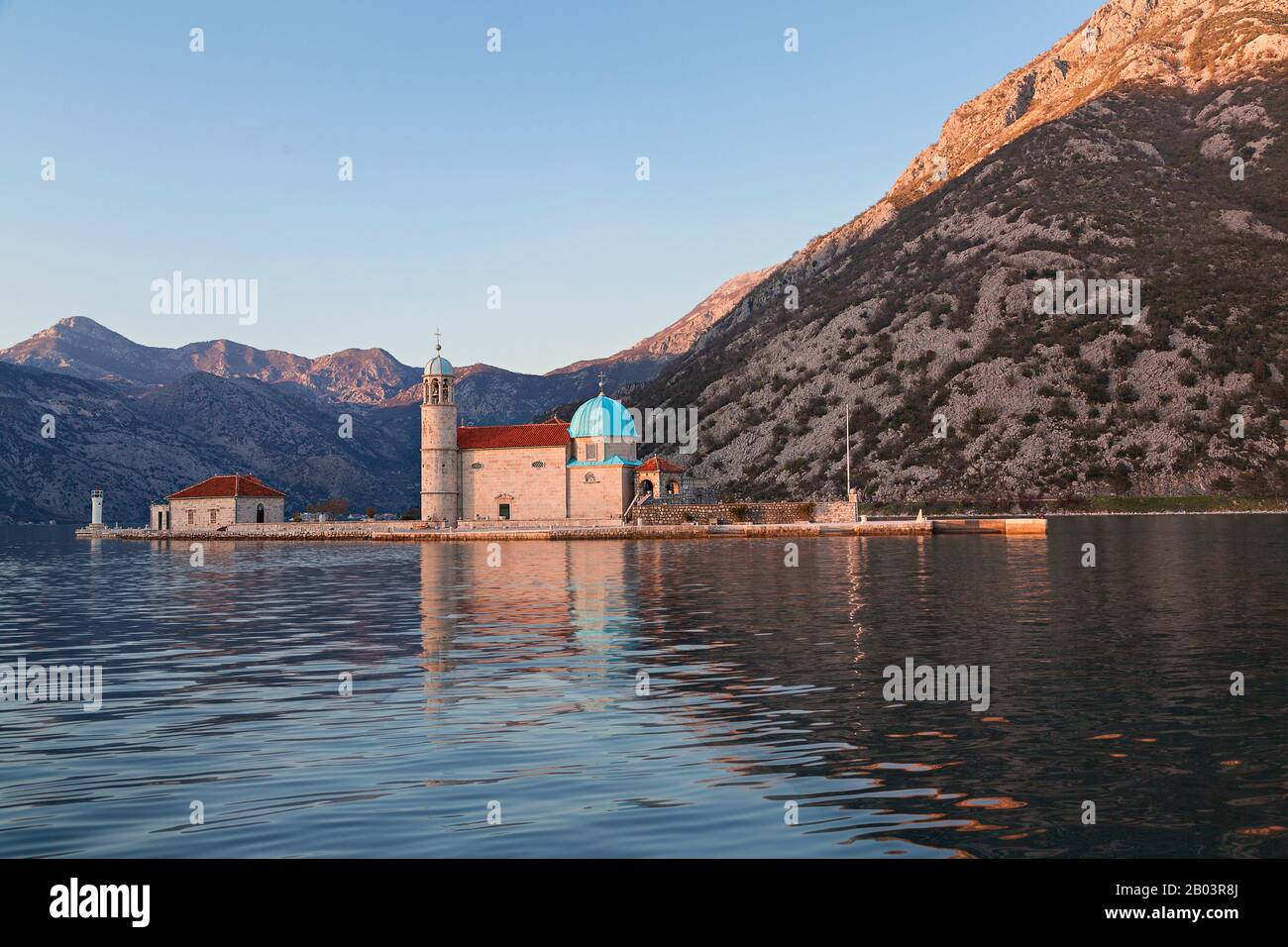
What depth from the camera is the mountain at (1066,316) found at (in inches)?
4478

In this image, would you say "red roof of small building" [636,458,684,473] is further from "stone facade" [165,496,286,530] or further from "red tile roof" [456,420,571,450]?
"stone facade" [165,496,286,530]

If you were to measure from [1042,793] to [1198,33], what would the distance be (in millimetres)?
184893

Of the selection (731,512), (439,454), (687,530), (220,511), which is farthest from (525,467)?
(220,511)

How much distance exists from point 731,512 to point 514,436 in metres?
20.6

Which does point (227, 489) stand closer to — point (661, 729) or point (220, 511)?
point (220, 511)

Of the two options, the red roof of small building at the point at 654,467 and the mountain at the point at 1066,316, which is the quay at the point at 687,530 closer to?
the red roof of small building at the point at 654,467

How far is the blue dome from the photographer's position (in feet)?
322

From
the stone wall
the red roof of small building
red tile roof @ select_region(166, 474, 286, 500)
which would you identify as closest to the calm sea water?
the stone wall

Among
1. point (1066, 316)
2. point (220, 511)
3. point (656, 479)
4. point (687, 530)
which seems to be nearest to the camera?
point (687, 530)

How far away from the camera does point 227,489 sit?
11400 centimetres

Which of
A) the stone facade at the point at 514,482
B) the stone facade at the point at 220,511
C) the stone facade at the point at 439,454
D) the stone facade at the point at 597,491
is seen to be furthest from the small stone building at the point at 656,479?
the stone facade at the point at 220,511

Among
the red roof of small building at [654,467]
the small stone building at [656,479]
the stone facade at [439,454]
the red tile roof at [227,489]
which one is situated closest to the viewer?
the small stone building at [656,479]

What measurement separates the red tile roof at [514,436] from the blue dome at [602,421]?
1.37 m
